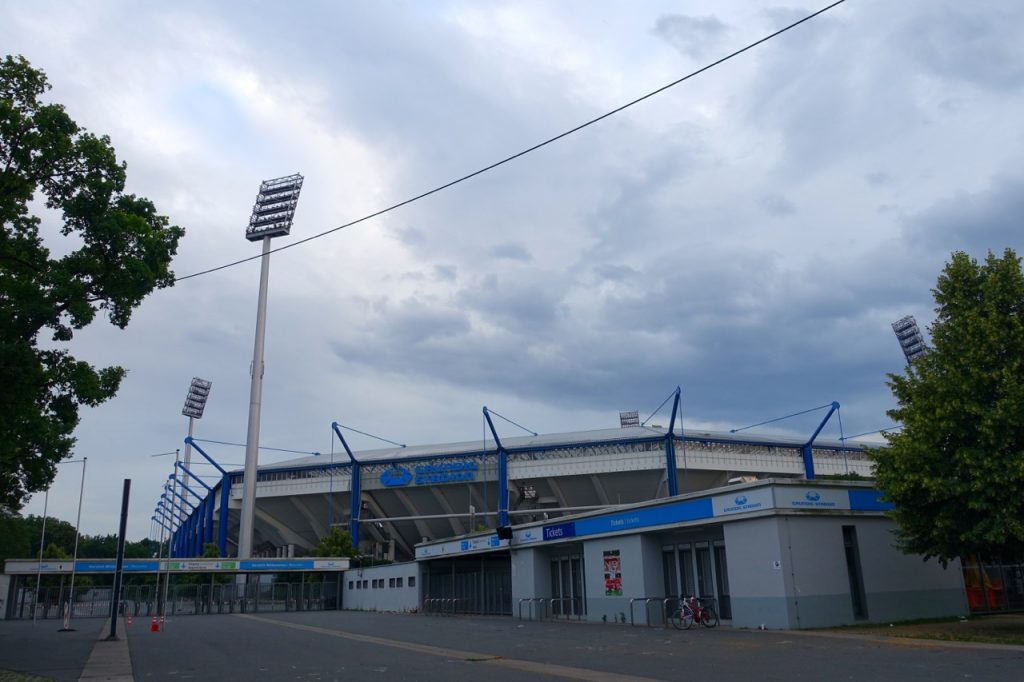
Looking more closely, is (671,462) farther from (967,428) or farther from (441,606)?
(967,428)

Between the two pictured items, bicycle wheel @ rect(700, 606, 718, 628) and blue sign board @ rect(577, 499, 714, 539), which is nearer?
bicycle wheel @ rect(700, 606, 718, 628)

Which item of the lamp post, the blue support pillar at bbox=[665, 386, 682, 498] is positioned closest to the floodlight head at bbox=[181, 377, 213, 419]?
the lamp post

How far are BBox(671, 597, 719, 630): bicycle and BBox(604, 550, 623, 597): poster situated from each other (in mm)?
3960

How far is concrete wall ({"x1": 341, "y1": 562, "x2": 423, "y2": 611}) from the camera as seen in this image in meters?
48.7

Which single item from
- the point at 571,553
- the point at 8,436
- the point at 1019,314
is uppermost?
the point at 1019,314

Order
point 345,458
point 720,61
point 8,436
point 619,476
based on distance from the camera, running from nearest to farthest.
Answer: point 720,61 < point 8,436 < point 619,476 < point 345,458

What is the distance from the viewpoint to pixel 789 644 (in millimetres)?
18344

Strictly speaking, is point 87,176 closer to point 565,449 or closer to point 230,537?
point 565,449

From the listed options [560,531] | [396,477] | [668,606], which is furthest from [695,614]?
[396,477]

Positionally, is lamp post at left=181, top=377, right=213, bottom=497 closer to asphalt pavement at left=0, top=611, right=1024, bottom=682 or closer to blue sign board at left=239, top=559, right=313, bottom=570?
blue sign board at left=239, top=559, right=313, bottom=570

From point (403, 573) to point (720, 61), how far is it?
41.9m

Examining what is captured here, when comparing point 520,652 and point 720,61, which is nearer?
point 720,61

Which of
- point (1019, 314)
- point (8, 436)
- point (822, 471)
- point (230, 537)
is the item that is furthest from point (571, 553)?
point (230, 537)

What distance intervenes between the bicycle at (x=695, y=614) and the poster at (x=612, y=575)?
156 inches
